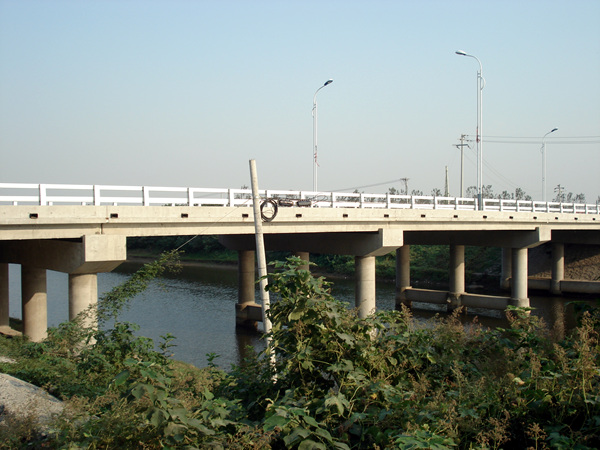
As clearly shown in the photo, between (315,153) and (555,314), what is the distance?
17858 mm

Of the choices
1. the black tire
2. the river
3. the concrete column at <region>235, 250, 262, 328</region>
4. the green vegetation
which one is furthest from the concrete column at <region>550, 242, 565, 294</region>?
the green vegetation

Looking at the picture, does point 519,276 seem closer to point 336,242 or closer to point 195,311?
point 336,242

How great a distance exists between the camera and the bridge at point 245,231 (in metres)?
14.6

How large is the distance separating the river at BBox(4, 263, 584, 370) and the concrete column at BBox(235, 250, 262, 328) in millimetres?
681

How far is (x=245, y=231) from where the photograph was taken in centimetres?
1866

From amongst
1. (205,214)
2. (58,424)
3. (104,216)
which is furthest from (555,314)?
(58,424)

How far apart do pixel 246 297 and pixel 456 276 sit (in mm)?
14428

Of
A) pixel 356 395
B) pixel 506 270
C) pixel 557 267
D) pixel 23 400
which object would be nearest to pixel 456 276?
pixel 506 270

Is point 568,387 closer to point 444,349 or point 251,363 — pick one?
point 444,349

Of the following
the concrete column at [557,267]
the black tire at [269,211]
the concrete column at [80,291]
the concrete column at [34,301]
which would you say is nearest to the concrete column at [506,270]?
the concrete column at [557,267]

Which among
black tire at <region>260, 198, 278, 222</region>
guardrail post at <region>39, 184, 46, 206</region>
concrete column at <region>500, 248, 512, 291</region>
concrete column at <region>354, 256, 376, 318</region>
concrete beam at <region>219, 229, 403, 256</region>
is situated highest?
guardrail post at <region>39, 184, 46, 206</region>

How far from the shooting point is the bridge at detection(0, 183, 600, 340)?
14555 mm

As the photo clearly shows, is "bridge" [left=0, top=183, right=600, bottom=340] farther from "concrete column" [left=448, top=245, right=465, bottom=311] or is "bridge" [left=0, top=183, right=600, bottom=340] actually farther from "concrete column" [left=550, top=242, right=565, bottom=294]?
"concrete column" [left=550, top=242, right=565, bottom=294]

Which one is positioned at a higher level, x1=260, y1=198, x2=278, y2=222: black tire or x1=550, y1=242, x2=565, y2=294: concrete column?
x1=260, y1=198, x2=278, y2=222: black tire
